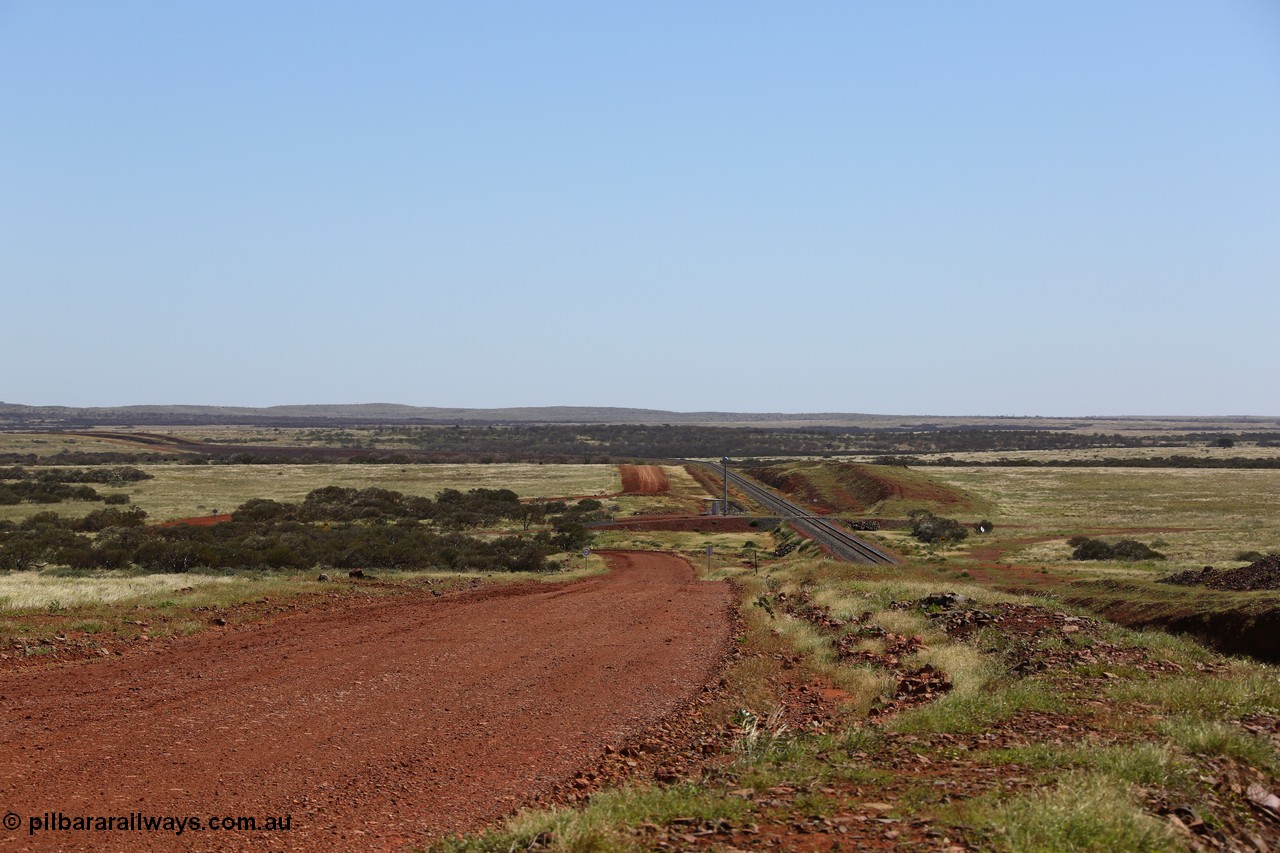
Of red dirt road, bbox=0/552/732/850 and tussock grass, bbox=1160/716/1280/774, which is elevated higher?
tussock grass, bbox=1160/716/1280/774

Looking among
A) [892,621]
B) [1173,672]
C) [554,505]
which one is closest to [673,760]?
[1173,672]

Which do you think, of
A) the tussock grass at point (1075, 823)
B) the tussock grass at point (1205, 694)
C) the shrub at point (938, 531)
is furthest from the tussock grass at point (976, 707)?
the shrub at point (938, 531)

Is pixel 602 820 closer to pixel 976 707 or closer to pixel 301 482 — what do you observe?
pixel 976 707

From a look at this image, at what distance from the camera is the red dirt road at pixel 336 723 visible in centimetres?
858

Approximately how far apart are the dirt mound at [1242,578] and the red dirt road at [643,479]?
179ft

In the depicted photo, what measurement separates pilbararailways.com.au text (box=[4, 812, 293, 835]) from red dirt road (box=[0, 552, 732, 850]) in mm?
65

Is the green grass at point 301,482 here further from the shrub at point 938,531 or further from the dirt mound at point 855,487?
the shrub at point 938,531

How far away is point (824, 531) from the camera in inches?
2122

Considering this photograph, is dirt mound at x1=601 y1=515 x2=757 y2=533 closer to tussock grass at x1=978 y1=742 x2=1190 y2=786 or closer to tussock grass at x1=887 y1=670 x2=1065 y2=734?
tussock grass at x1=887 y1=670 x2=1065 y2=734

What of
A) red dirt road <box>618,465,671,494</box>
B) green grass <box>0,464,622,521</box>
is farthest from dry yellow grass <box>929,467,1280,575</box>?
green grass <box>0,464,622,521</box>

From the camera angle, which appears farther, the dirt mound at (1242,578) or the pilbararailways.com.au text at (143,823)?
the dirt mound at (1242,578)

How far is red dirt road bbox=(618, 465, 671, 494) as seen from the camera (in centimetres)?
8362

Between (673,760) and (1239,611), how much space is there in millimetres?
14467

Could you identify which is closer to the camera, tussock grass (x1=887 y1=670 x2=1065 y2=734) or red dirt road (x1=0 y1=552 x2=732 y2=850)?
red dirt road (x1=0 y1=552 x2=732 y2=850)
